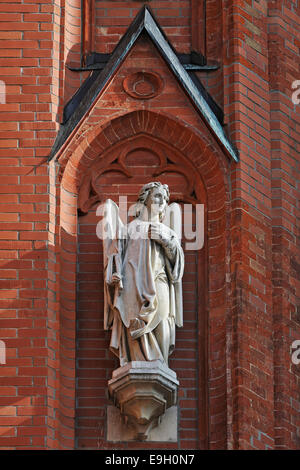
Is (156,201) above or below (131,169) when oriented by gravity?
below

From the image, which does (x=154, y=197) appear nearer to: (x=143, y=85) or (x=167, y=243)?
(x=167, y=243)

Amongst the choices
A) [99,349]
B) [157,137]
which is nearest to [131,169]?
[157,137]

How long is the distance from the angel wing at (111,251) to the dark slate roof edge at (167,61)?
0.70 metres

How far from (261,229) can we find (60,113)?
190cm

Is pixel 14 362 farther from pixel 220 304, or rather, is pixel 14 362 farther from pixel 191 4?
pixel 191 4

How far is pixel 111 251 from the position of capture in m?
16.9

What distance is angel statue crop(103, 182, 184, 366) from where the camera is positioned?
54.4ft

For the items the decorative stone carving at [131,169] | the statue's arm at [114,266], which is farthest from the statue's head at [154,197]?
the decorative stone carving at [131,169]

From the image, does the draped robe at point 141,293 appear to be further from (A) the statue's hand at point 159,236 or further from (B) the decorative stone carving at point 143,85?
(B) the decorative stone carving at point 143,85

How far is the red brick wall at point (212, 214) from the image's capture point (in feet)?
54.6

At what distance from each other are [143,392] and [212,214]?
1828mm

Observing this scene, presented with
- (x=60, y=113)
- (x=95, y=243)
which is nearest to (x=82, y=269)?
(x=95, y=243)

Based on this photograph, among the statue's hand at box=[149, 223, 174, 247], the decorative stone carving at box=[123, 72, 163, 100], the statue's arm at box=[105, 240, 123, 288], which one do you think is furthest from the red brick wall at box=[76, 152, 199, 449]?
the decorative stone carving at box=[123, 72, 163, 100]

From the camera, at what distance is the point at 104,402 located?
662 inches
